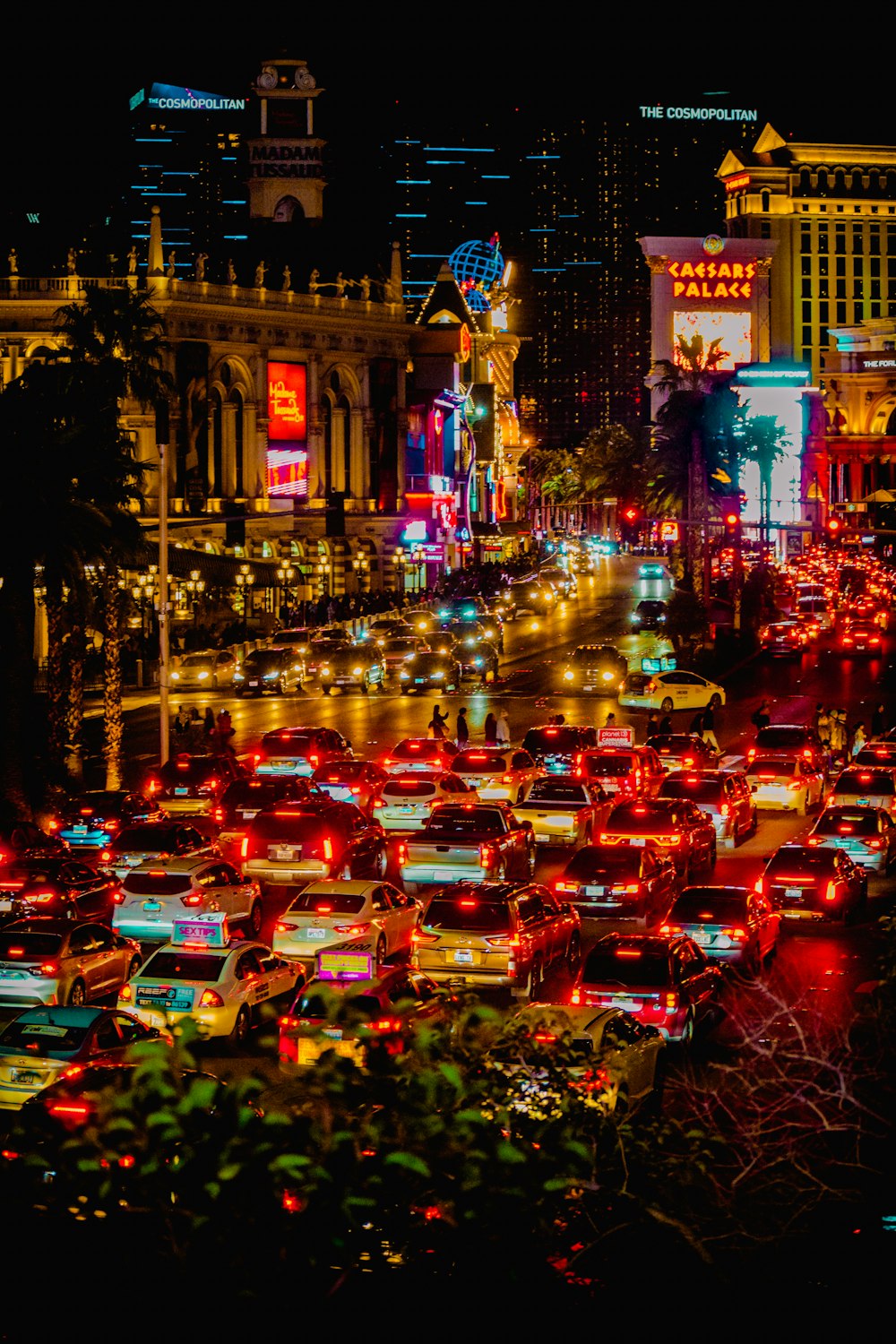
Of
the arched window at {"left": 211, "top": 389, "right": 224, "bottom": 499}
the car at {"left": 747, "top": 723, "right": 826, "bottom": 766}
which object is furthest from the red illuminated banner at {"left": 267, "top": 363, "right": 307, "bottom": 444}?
the car at {"left": 747, "top": 723, "right": 826, "bottom": 766}

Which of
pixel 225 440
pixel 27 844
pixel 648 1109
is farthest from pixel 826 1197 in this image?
pixel 225 440

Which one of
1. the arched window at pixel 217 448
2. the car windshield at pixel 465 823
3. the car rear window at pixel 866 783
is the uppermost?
the arched window at pixel 217 448

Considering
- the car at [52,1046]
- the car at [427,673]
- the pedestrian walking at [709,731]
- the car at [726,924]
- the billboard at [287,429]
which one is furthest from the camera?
the billboard at [287,429]

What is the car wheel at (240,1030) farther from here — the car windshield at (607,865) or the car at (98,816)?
the car at (98,816)

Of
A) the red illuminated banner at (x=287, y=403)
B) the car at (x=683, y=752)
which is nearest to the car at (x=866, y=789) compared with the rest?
the car at (x=683, y=752)

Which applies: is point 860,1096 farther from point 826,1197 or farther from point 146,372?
point 146,372

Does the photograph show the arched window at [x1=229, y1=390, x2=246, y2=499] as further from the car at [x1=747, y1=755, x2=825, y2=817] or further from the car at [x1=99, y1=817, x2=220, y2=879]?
the car at [x1=99, y1=817, x2=220, y2=879]
